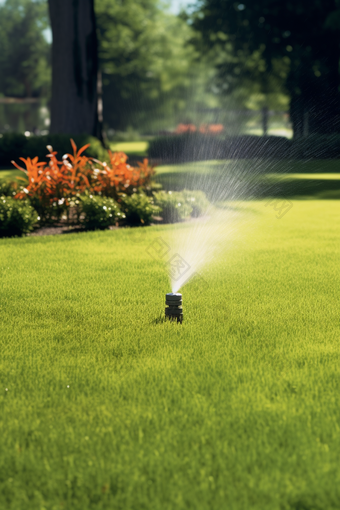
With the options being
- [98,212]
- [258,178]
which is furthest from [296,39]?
[98,212]

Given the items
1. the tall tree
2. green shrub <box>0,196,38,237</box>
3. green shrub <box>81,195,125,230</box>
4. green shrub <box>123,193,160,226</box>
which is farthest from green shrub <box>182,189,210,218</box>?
the tall tree

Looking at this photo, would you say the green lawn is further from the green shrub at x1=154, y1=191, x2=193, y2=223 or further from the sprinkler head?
the green shrub at x1=154, y1=191, x2=193, y2=223

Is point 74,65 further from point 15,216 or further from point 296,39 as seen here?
point 296,39

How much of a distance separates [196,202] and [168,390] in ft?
24.5

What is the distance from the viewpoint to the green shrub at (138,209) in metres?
10.1

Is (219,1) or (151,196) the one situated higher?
(219,1)

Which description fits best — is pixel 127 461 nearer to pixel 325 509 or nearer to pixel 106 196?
pixel 325 509

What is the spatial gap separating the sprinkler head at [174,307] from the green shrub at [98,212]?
4.92 meters

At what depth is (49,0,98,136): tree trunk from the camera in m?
19.6

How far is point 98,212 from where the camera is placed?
31.7 ft

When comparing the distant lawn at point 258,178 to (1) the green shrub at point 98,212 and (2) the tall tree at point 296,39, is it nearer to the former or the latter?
(2) the tall tree at point 296,39

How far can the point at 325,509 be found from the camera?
8.18 ft

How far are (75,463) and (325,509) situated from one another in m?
1.20

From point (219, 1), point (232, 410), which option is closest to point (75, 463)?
point (232, 410)
